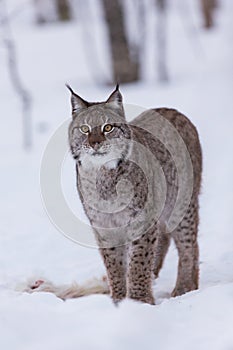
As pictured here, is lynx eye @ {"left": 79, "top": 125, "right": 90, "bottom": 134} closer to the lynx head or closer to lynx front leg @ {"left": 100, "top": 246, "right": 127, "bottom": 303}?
the lynx head

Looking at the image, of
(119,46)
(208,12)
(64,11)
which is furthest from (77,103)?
(64,11)

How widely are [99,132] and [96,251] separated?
201 cm

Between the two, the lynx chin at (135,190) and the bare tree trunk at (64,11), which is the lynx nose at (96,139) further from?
the bare tree trunk at (64,11)

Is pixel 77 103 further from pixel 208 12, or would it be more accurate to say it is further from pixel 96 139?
pixel 208 12

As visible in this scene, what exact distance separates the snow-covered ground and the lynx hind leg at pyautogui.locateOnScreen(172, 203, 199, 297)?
102 mm

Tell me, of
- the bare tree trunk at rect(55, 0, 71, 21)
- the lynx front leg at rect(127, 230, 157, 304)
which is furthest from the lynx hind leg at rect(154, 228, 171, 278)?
the bare tree trunk at rect(55, 0, 71, 21)

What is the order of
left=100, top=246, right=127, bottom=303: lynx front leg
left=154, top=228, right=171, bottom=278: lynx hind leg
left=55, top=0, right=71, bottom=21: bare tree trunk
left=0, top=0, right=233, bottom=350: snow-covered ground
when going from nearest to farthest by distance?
left=0, top=0, right=233, bottom=350: snow-covered ground, left=100, top=246, right=127, bottom=303: lynx front leg, left=154, top=228, right=171, bottom=278: lynx hind leg, left=55, top=0, right=71, bottom=21: bare tree trunk

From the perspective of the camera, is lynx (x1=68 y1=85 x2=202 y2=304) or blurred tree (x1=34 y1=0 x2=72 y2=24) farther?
blurred tree (x1=34 y1=0 x2=72 y2=24)

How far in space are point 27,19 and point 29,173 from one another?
17559 mm

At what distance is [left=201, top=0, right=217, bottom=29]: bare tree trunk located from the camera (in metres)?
21.7

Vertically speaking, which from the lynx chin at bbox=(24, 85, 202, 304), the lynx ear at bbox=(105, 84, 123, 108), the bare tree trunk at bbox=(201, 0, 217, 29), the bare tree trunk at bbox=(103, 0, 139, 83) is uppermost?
the lynx ear at bbox=(105, 84, 123, 108)

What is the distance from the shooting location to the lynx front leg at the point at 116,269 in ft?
16.3

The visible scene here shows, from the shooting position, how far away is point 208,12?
71.7 ft

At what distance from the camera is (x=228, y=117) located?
11.3 meters
